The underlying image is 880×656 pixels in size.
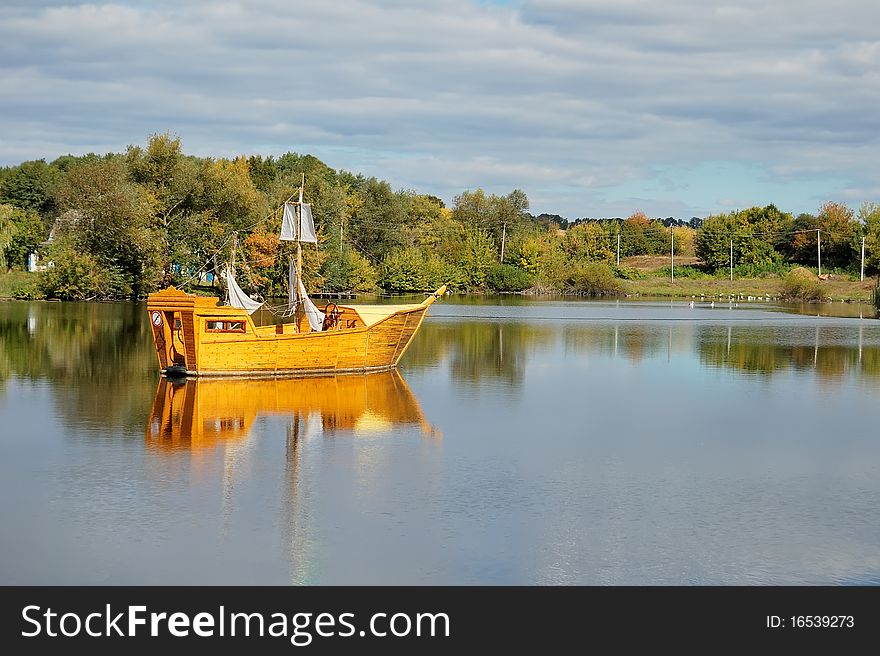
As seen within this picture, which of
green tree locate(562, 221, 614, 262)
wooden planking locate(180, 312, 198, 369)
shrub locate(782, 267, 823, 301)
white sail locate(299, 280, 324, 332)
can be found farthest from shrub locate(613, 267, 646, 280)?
wooden planking locate(180, 312, 198, 369)

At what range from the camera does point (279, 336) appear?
24203 millimetres

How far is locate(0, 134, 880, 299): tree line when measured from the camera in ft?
203

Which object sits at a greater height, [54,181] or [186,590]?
[54,181]

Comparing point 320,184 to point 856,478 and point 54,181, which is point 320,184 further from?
point 856,478

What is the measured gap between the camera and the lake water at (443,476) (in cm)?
1077

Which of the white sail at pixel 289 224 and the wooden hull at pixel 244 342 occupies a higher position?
the white sail at pixel 289 224

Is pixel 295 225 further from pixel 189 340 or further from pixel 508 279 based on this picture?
pixel 508 279

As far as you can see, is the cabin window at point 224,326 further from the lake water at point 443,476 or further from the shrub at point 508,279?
the shrub at point 508,279

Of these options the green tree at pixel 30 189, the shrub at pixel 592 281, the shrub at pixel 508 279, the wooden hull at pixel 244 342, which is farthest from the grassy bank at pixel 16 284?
the shrub at pixel 592 281

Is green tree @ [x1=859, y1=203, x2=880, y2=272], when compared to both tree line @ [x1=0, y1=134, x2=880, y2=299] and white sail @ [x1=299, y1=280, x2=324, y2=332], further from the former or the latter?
white sail @ [x1=299, y1=280, x2=324, y2=332]

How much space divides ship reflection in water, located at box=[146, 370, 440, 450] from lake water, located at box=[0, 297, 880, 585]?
94 mm

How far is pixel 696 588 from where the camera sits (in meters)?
10.2

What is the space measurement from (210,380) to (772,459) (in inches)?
492

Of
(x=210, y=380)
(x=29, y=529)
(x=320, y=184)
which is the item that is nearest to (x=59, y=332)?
(x=210, y=380)
